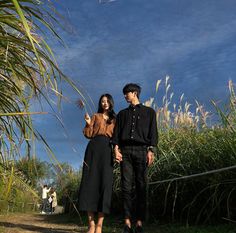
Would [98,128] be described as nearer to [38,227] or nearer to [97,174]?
[97,174]

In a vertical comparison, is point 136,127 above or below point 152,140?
above

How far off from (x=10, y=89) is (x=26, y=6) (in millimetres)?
413

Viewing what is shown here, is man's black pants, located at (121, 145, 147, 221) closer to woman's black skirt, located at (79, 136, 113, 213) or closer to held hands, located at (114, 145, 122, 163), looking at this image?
held hands, located at (114, 145, 122, 163)

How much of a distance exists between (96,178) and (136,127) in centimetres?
62

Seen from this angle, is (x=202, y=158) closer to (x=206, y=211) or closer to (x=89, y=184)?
(x=206, y=211)

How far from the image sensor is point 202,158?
14.3ft

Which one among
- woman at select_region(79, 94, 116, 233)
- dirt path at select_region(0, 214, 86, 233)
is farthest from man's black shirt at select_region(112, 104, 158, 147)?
dirt path at select_region(0, 214, 86, 233)

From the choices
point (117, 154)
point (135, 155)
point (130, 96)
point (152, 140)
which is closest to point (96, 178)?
point (117, 154)

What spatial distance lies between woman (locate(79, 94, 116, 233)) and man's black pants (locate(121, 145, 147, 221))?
6.0 inches

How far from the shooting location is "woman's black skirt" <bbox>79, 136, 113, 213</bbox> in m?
4.24

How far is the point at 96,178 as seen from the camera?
429 cm

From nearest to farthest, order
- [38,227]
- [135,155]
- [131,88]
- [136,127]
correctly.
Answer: [135,155] < [136,127] < [131,88] < [38,227]

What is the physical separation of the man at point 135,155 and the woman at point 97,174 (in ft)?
0.36

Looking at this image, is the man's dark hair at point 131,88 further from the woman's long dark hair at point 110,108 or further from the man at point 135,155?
the man at point 135,155
